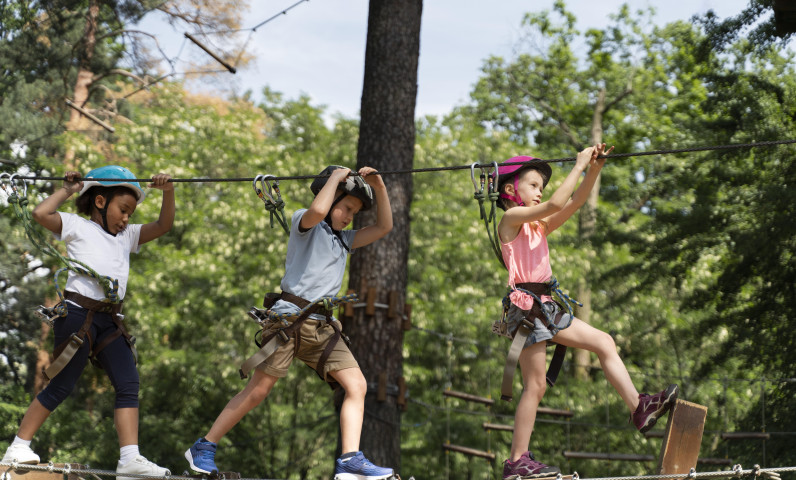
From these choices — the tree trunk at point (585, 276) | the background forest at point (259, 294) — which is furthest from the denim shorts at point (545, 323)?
the tree trunk at point (585, 276)

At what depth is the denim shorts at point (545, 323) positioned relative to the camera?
13.3 ft

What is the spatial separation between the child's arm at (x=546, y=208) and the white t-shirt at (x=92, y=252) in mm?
1807

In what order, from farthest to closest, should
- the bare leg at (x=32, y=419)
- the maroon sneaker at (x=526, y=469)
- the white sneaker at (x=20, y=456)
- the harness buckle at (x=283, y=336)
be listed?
the bare leg at (x=32, y=419) < the white sneaker at (x=20, y=456) < the harness buckle at (x=283, y=336) < the maroon sneaker at (x=526, y=469)

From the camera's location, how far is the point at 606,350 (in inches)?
157

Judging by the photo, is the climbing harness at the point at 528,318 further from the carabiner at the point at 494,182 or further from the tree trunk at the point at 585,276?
the tree trunk at the point at 585,276

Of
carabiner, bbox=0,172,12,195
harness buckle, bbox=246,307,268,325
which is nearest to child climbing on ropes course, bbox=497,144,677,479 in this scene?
harness buckle, bbox=246,307,268,325

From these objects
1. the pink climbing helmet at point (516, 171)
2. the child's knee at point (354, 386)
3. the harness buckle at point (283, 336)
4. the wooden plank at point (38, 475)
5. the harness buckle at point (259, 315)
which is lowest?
the wooden plank at point (38, 475)

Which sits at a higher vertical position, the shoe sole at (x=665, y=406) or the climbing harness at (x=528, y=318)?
the climbing harness at (x=528, y=318)

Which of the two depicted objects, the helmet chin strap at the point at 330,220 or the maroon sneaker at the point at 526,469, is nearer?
the maroon sneaker at the point at 526,469

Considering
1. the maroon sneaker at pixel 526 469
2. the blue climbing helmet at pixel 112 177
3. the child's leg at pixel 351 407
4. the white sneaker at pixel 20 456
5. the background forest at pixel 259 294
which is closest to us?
the maroon sneaker at pixel 526 469

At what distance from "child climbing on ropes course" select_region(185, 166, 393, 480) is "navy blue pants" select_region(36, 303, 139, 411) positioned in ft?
1.44

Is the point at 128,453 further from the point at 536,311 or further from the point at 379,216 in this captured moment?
the point at 536,311

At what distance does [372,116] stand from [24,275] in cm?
1136

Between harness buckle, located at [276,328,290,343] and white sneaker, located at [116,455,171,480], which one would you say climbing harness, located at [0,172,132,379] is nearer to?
white sneaker, located at [116,455,171,480]
